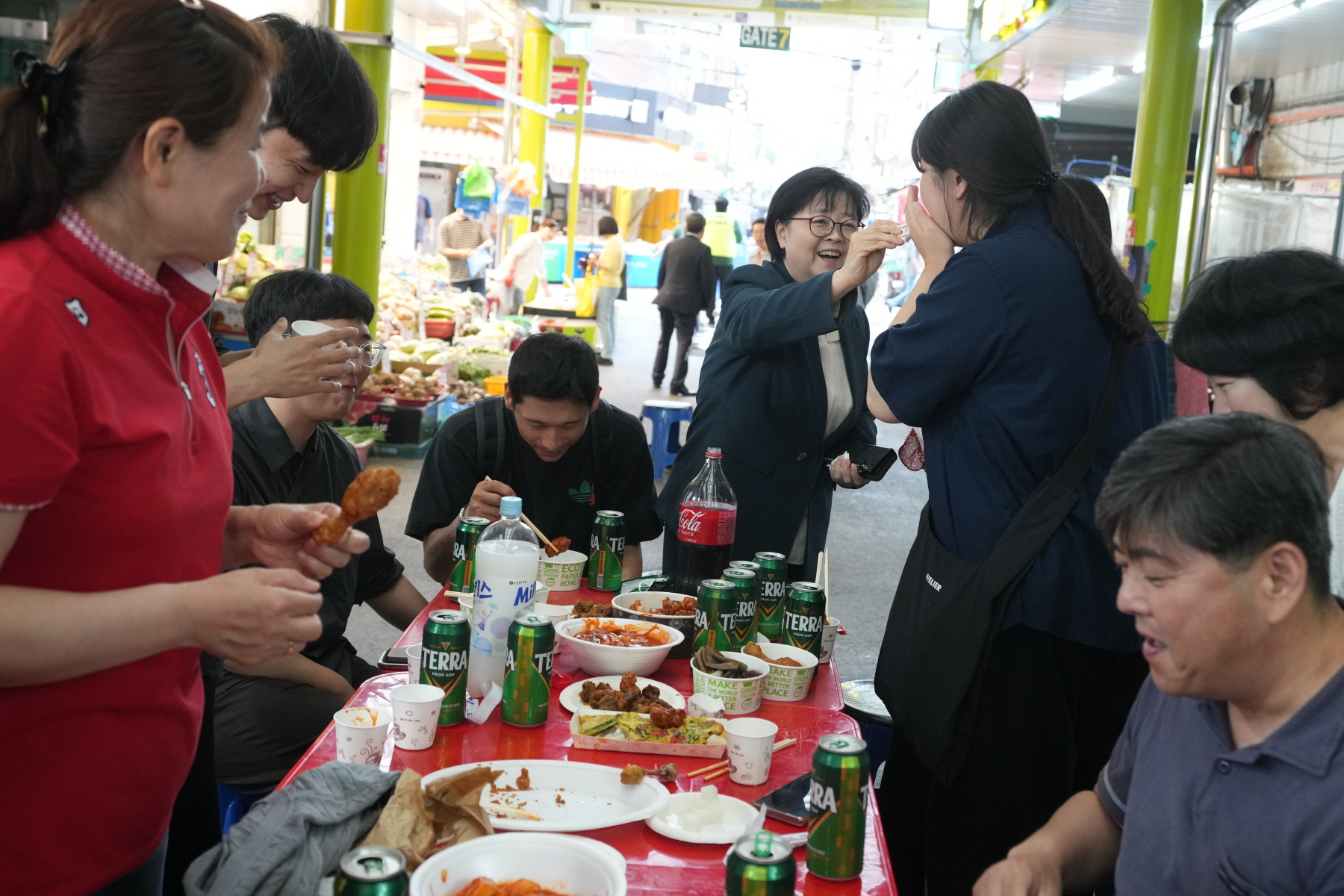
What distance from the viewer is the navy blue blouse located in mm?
2355

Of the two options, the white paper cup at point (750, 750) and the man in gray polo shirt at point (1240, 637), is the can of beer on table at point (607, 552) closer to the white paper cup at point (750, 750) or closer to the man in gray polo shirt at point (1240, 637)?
the white paper cup at point (750, 750)

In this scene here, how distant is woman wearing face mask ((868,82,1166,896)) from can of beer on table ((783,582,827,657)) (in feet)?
0.73

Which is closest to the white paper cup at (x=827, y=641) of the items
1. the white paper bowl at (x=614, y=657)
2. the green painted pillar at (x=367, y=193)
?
the white paper bowl at (x=614, y=657)

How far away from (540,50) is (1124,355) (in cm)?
1509

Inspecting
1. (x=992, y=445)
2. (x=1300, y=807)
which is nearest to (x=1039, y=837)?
(x=1300, y=807)

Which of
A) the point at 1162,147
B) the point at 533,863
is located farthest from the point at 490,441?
the point at 1162,147

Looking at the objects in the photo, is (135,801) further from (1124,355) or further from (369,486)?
(1124,355)

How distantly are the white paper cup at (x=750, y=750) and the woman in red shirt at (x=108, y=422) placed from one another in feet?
2.73

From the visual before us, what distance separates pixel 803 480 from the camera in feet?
11.7

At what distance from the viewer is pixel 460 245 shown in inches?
628

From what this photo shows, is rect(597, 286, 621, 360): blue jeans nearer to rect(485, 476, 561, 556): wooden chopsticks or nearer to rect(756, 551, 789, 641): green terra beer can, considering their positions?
rect(485, 476, 561, 556): wooden chopsticks

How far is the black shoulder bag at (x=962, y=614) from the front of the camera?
2354 mm

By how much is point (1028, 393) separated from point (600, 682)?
3.54 ft

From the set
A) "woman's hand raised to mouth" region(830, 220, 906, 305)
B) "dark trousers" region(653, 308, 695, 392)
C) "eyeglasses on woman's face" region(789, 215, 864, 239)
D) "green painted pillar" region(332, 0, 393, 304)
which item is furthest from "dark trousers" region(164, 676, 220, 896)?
"dark trousers" region(653, 308, 695, 392)
